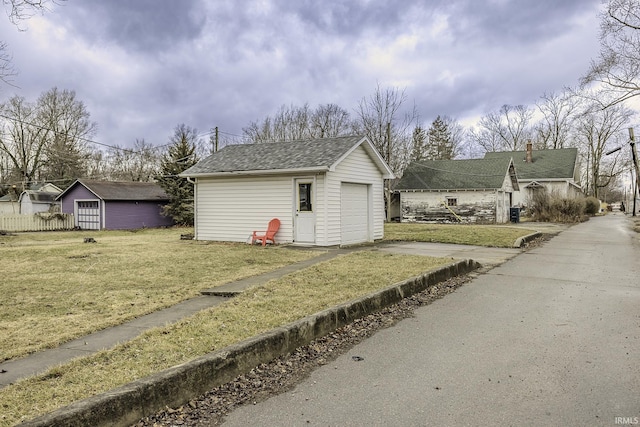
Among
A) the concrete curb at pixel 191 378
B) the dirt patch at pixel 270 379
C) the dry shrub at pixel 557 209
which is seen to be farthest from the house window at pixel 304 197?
the dry shrub at pixel 557 209

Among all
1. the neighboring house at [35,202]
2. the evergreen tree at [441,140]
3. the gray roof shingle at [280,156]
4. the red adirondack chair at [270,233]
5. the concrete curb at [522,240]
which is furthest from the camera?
the evergreen tree at [441,140]

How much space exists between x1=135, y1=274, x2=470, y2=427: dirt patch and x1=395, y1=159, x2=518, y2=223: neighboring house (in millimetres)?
27919

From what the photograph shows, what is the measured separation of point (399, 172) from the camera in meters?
38.4

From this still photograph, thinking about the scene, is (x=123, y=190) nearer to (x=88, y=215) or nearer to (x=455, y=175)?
(x=88, y=215)

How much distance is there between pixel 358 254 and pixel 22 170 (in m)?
45.9

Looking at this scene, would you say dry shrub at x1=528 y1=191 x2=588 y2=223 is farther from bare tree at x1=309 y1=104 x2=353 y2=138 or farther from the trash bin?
bare tree at x1=309 y1=104 x2=353 y2=138

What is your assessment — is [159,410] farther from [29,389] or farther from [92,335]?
[92,335]

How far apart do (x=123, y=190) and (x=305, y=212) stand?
1920cm

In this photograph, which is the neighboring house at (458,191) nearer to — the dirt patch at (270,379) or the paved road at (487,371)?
the paved road at (487,371)

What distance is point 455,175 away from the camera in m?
34.4

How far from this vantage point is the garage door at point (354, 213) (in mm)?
15750

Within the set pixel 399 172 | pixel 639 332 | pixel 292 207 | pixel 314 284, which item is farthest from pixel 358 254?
pixel 399 172

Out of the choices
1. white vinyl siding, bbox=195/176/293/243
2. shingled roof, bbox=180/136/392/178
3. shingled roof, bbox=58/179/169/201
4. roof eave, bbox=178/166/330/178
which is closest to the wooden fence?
shingled roof, bbox=58/179/169/201

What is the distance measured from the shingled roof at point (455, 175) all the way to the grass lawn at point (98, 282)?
73.8ft
